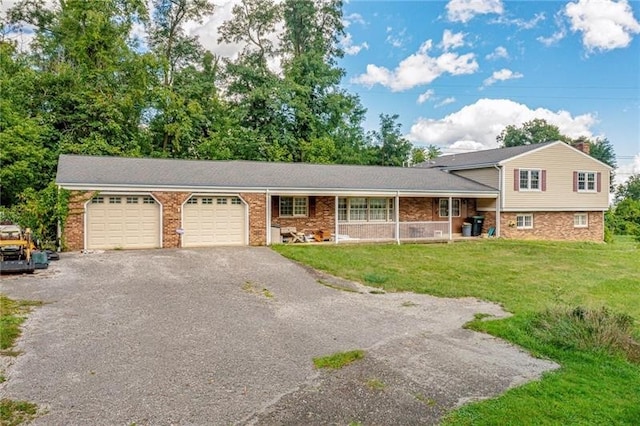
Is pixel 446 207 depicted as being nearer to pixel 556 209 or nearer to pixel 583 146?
pixel 556 209

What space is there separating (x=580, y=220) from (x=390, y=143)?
15962mm

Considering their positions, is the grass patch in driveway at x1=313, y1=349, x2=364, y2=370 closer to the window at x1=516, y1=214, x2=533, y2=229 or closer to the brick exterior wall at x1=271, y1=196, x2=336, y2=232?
the brick exterior wall at x1=271, y1=196, x2=336, y2=232

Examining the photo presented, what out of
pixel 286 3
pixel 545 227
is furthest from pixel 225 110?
pixel 545 227

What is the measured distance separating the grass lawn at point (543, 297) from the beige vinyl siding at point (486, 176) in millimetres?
3798

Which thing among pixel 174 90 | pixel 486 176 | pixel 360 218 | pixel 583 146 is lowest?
pixel 360 218

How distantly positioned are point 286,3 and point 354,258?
2601 cm

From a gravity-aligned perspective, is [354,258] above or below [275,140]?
below

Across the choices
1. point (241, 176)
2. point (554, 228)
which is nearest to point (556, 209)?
point (554, 228)

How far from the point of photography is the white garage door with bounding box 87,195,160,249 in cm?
1434

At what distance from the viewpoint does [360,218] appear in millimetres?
19969

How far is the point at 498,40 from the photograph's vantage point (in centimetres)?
2369

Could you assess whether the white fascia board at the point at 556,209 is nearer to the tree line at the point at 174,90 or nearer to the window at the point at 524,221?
the window at the point at 524,221

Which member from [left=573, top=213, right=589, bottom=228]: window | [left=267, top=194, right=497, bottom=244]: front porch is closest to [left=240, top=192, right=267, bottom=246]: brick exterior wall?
[left=267, top=194, right=497, bottom=244]: front porch

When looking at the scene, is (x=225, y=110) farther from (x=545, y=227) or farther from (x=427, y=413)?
(x=427, y=413)
